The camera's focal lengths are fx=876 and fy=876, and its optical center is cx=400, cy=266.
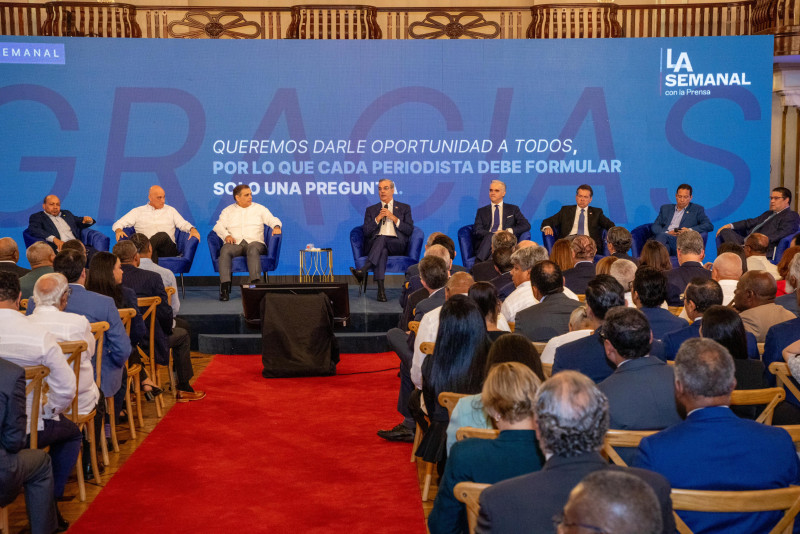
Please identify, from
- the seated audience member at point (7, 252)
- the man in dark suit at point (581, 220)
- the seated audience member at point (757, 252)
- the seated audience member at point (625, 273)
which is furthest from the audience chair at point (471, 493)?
the man in dark suit at point (581, 220)

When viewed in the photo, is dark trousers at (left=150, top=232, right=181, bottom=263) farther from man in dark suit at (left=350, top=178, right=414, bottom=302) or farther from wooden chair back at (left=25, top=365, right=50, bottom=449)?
wooden chair back at (left=25, top=365, right=50, bottom=449)

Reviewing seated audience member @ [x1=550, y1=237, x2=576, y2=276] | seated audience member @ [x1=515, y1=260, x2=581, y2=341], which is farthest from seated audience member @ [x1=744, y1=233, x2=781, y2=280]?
seated audience member @ [x1=515, y1=260, x2=581, y2=341]

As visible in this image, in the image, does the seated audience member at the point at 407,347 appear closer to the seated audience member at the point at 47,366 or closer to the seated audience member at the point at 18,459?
the seated audience member at the point at 47,366

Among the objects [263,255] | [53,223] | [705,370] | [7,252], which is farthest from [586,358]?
[53,223]

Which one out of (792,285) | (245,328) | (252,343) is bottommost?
(252,343)

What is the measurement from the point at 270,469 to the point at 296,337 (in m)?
2.30

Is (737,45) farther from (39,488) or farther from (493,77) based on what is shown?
(39,488)

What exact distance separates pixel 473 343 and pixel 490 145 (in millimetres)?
6830

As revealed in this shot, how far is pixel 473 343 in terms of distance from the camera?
3564 mm

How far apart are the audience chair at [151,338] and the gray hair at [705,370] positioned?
368 cm

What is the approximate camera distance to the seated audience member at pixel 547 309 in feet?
14.6

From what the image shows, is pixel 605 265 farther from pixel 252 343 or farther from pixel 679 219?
pixel 679 219

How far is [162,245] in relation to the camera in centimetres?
886

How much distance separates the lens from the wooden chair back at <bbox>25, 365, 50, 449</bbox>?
3.39 meters
